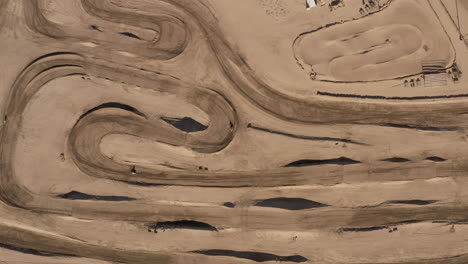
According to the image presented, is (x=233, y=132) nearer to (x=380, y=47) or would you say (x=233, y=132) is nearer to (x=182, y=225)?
(x=182, y=225)

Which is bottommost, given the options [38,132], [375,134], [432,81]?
[38,132]

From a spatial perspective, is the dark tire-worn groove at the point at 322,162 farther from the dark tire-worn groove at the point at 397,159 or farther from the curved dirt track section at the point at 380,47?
the curved dirt track section at the point at 380,47

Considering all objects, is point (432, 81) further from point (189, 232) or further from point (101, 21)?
point (101, 21)

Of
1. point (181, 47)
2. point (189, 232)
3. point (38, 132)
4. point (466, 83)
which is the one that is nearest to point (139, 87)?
point (181, 47)

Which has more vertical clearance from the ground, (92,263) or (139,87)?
(139,87)

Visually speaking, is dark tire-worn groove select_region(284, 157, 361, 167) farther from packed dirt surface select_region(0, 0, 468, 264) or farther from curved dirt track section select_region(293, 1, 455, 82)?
curved dirt track section select_region(293, 1, 455, 82)

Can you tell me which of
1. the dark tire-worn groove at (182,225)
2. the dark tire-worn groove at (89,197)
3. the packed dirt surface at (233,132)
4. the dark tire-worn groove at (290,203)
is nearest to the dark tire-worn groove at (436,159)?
the packed dirt surface at (233,132)

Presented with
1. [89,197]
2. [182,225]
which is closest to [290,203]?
[182,225]
